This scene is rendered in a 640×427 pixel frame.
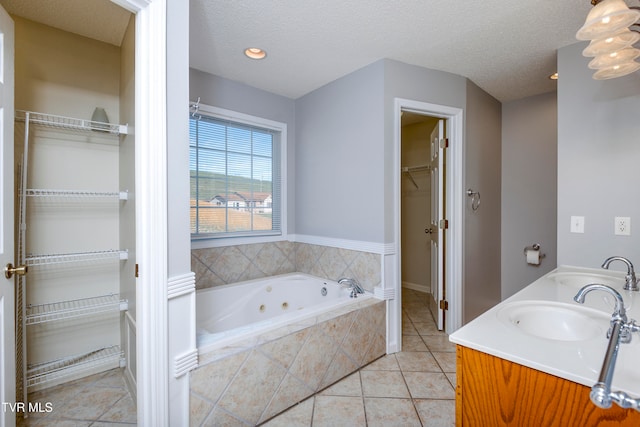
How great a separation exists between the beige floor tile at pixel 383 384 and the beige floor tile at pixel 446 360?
369 mm

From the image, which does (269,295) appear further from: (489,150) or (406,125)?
(406,125)

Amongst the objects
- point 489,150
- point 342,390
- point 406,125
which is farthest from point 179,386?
point 406,125

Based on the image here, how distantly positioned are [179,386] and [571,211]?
2.56 meters

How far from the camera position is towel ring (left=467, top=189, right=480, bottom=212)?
9.03 ft

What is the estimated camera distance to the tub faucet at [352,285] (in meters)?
2.36

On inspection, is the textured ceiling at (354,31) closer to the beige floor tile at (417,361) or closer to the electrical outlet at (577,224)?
the electrical outlet at (577,224)

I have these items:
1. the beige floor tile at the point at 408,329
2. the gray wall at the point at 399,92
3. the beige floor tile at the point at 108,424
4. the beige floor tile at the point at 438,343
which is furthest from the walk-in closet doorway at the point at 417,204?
the beige floor tile at the point at 108,424

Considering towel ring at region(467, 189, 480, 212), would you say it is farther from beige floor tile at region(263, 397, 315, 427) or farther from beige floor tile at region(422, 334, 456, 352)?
beige floor tile at region(263, 397, 315, 427)

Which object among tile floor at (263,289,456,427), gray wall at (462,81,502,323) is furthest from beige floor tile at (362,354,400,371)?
gray wall at (462,81,502,323)

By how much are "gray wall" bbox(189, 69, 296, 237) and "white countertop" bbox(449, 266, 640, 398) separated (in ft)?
7.59

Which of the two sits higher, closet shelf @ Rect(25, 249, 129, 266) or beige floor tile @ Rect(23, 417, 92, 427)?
closet shelf @ Rect(25, 249, 129, 266)

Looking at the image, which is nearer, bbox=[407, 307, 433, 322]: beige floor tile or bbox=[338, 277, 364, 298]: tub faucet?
bbox=[338, 277, 364, 298]: tub faucet

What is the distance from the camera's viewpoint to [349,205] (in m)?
2.62

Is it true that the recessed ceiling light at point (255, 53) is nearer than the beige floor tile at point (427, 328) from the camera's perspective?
Yes
